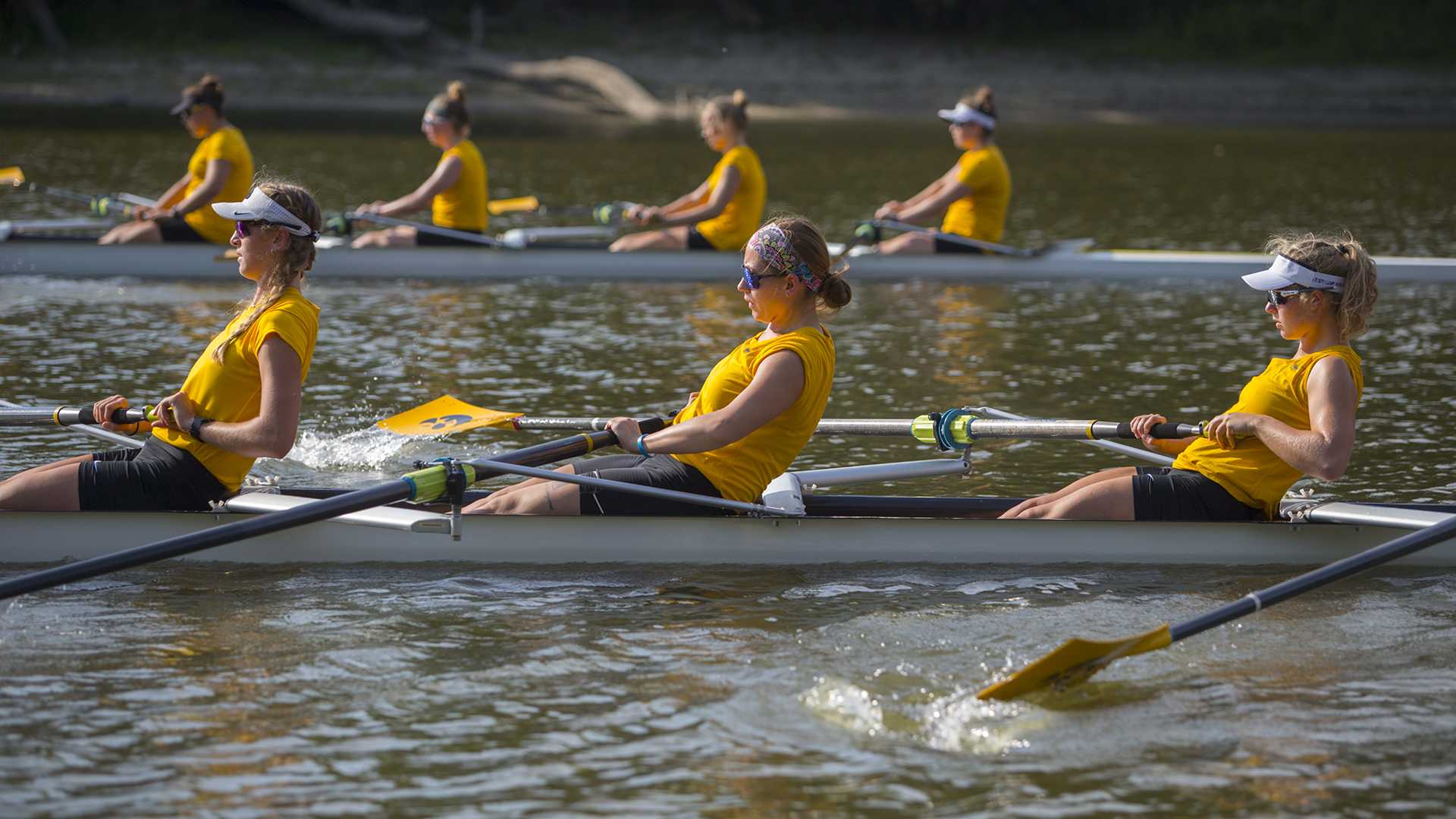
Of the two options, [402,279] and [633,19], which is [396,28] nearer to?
[633,19]

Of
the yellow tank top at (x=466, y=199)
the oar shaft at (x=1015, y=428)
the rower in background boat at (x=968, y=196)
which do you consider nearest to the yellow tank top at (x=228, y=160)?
the yellow tank top at (x=466, y=199)

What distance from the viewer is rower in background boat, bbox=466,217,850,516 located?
22.1 feet

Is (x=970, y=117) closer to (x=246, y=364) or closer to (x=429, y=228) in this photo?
(x=429, y=228)

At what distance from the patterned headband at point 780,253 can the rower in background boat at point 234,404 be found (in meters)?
1.70

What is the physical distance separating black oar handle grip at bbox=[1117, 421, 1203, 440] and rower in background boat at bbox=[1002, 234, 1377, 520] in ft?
Answer: 0.12

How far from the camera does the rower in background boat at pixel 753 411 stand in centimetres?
674

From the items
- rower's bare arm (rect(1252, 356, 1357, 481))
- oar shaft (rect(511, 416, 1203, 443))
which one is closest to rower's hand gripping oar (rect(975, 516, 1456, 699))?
rower's bare arm (rect(1252, 356, 1357, 481))

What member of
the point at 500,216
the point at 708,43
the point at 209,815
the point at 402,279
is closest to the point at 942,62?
the point at 708,43

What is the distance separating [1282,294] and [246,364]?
13.0ft

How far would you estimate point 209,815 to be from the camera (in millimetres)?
4969

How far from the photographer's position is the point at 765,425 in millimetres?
6934

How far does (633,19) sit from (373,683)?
36.7 meters

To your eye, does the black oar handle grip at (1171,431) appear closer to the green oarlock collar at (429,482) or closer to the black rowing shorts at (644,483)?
the black rowing shorts at (644,483)

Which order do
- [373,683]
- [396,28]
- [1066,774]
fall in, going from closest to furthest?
[1066,774] → [373,683] → [396,28]
